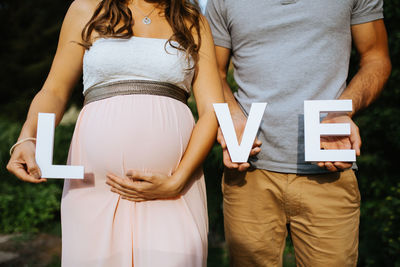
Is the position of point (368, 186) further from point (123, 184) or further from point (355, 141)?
point (123, 184)

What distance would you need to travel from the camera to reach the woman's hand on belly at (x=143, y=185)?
1483mm

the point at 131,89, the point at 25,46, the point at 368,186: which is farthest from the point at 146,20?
the point at 25,46

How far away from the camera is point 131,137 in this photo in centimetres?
154

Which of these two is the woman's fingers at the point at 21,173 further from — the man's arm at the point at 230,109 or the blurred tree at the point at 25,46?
the blurred tree at the point at 25,46

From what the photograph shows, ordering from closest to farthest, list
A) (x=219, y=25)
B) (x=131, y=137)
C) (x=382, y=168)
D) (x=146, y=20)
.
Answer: (x=131, y=137) → (x=146, y=20) → (x=219, y=25) → (x=382, y=168)

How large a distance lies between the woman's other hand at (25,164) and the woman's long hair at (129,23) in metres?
0.55

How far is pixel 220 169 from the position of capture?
192 inches

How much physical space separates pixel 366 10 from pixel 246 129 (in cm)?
99

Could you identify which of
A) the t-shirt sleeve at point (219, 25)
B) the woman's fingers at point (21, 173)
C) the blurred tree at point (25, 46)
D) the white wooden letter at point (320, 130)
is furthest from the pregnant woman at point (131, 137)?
the blurred tree at point (25, 46)

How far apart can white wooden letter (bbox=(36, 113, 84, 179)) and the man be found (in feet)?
2.72

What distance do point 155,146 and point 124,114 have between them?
200 mm

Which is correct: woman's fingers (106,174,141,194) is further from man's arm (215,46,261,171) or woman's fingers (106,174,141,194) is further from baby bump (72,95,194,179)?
man's arm (215,46,261,171)

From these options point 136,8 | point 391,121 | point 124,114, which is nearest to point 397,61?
point 391,121

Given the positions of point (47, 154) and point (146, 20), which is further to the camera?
point (146, 20)
